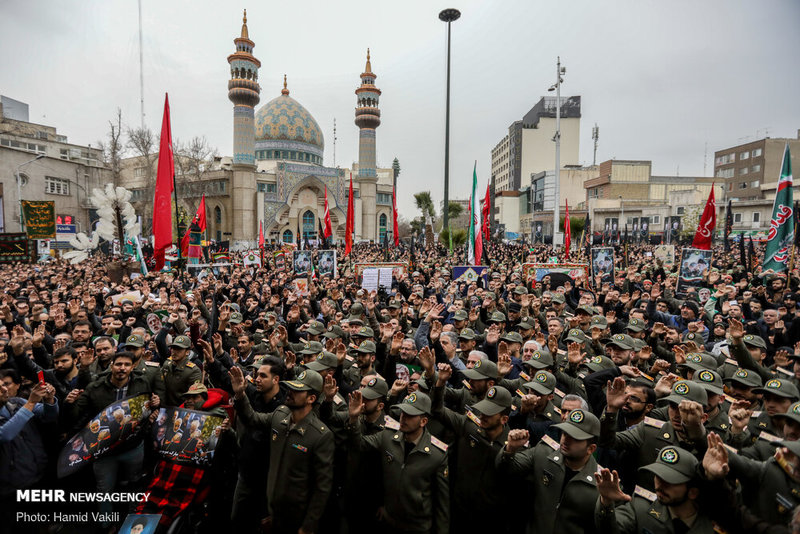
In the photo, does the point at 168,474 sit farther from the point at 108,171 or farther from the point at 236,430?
the point at 108,171

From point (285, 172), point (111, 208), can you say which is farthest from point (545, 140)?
point (111, 208)

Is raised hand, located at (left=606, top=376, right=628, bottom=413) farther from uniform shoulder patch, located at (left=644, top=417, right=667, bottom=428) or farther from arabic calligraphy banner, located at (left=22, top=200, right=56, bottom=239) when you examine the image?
arabic calligraphy banner, located at (left=22, top=200, right=56, bottom=239)

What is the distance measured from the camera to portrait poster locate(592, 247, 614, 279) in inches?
506

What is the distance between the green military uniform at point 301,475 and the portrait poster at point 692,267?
11241 mm

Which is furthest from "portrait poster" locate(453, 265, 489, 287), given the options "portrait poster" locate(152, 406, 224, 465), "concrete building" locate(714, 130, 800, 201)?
"concrete building" locate(714, 130, 800, 201)

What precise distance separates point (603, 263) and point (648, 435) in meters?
Result: 10.5

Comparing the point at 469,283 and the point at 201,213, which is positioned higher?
the point at 201,213

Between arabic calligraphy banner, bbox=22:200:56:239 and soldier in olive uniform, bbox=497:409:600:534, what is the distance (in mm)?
23539

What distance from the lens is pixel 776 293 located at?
9.55 metres

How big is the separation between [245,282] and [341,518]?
1039 centimetres

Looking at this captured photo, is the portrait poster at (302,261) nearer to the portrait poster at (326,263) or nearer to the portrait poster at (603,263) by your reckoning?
the portrait poster at (326,263)

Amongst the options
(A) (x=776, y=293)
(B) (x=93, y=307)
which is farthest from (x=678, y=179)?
(B) (x=93, y=307)

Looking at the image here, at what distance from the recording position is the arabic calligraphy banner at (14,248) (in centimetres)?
1691

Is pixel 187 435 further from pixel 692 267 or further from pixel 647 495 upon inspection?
pixel 692 267
